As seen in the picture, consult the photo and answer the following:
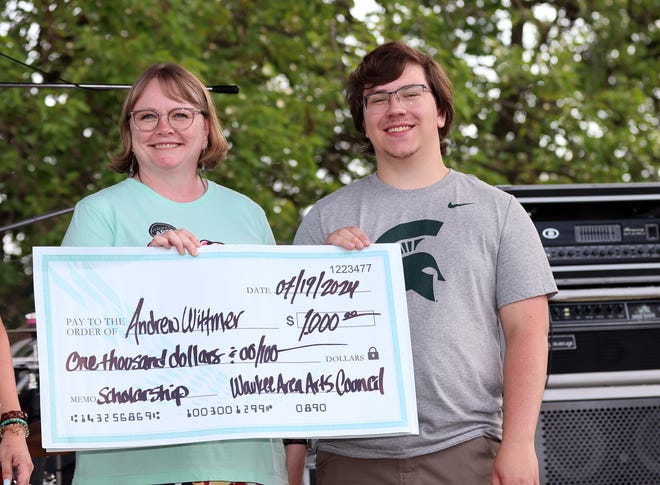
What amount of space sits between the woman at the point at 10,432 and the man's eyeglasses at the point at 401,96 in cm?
97

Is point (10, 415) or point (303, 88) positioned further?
point (303, 88)

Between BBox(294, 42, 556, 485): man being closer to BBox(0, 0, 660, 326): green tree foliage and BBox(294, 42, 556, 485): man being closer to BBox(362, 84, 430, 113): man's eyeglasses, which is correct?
BBox(362, 84, 430, 113): man's eyeglasses

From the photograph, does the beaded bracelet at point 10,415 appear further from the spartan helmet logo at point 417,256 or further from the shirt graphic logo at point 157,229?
the spartan helmet logo at point 417,256

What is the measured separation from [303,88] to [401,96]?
4.48 metres

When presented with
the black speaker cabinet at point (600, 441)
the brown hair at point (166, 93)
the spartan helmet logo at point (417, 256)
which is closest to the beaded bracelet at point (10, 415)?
the brown hair at point (166, 93)

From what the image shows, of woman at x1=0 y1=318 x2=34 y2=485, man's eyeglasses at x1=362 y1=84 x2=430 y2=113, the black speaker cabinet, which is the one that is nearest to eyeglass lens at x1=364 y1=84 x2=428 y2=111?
man's eyeglasses at x1=362 y1=84 x2=430 y2=113

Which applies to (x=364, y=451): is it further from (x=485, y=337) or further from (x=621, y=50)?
(x=621, y=50)

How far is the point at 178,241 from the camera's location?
2.13m

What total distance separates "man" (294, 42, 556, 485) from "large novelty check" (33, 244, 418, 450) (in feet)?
0.17

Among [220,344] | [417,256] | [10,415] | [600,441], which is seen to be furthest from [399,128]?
[600,441]

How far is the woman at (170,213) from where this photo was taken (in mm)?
2096

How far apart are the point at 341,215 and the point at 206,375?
49cm

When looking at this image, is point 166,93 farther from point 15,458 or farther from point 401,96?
point 15,458

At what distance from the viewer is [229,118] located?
610 cm
